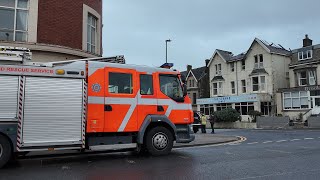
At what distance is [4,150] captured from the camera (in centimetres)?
931

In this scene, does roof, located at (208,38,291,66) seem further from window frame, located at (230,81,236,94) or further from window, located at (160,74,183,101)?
window, located at (160,74,183,101)

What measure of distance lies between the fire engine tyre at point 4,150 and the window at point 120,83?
3.24 m

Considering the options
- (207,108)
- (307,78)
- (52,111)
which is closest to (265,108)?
(307,78)

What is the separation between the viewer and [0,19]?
15.3 m

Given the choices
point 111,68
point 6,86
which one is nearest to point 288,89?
point 111,68

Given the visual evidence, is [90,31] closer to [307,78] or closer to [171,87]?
[171,87]

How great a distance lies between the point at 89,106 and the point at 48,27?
24.0 ft

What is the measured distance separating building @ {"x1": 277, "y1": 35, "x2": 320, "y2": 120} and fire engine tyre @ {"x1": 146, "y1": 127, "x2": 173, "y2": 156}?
1243 inches

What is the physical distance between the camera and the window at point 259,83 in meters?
46.1

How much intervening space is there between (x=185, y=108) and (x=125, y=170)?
387cm

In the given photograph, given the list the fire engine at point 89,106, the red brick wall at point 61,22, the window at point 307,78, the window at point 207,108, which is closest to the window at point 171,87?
the fire engine at point 89,106

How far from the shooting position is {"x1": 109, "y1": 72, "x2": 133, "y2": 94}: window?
430 inches

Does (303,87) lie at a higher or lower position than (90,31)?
lower

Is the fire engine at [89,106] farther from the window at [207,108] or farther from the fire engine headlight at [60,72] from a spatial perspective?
the window at [207,108]
